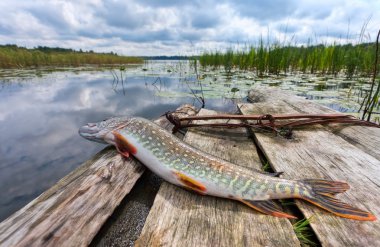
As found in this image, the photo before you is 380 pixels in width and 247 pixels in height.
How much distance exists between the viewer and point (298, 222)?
1473 millimetres

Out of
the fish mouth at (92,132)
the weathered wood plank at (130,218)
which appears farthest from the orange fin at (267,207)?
the fish mouth at (92,132)

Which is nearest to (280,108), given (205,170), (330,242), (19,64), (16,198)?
(205,170)

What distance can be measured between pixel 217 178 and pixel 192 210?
13.0 inches

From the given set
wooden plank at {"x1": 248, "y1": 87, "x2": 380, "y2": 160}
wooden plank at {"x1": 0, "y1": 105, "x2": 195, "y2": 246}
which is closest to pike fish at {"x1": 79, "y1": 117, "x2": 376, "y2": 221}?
wooden plank at {"x1": 0, "y1": 105, "x2": 195, "y2": 246}

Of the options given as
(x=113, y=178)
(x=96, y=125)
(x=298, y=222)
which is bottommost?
(x=298, y=222)

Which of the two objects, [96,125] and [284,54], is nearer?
[96,125]

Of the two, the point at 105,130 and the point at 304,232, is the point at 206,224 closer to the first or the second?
the point at 304,232

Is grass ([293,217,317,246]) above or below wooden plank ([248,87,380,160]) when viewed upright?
below

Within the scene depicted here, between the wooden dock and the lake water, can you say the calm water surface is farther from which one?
the wooden dock

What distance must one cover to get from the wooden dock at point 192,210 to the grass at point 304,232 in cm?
4

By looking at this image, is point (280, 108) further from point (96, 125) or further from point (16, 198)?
point (16, 198)

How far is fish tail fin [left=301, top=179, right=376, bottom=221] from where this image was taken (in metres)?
1.39

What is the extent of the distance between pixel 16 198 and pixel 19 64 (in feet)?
69.6

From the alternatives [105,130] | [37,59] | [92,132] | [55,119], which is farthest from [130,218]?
[37,59]
